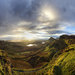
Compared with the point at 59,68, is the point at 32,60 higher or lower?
lower

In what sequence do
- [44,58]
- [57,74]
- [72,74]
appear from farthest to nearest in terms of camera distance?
[44,58] < [57,74] < [72,74]

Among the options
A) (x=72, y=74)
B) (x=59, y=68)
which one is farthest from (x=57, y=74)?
(x=72, y=74)

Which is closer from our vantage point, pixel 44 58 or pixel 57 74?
pixel 57 74

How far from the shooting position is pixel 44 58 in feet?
263

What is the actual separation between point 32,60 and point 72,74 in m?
62.7

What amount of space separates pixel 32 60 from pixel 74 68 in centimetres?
6241

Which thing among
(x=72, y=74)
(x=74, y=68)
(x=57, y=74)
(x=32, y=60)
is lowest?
(x=32, y=60)

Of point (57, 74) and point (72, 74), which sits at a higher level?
point (72, 74)

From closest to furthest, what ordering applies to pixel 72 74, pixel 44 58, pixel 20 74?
pixel 72 74, pixel 20 74, pixel 44 58

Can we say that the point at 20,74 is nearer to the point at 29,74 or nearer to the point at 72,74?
the point at 29,74

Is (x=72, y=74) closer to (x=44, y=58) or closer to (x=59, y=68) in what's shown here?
(x=59, y=68)

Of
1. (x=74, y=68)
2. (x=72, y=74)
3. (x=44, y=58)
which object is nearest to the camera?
(x=72, y=74)

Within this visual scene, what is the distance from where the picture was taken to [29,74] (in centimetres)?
4325

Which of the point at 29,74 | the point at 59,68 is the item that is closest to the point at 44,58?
the point at 29,74
